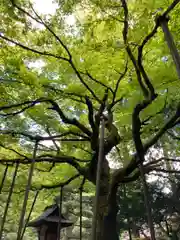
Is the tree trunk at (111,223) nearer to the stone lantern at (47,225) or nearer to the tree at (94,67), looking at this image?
the tree at (94,67)

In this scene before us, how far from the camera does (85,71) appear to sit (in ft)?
11.9

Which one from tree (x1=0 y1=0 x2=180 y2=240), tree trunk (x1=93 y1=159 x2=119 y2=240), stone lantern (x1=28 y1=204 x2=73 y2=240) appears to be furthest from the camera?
stone lantern (x1=28 y1=204 x2=73 y2=240)

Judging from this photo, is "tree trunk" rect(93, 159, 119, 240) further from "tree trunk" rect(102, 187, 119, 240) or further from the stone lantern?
the stone lantern

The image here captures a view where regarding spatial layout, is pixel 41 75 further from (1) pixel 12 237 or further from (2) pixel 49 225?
(1) pixel 12 237

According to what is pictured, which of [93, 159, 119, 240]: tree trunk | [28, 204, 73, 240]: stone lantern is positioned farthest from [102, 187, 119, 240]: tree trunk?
[28, 204, 73, 240]: stone lantern

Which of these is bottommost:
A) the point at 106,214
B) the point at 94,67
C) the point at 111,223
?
the point at 111,223

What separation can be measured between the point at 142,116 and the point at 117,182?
1618 mm

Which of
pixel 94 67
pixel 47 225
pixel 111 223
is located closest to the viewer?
pixel 94 67

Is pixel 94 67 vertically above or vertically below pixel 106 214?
above

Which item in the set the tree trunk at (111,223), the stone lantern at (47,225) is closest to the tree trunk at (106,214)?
the tree trunk at (111,223)

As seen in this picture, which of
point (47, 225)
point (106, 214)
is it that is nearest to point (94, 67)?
point (106, 214)

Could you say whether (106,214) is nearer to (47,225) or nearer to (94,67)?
(47,225)

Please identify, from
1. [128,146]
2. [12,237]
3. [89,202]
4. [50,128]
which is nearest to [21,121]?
[50,128]

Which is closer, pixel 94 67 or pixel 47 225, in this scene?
pixel 94 67
